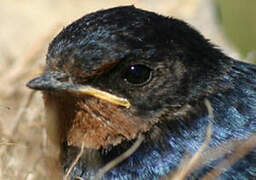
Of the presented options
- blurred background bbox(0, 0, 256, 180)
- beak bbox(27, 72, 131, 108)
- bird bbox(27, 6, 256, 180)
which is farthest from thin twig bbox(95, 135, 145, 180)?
blurred background bbox(0, 0, 256, 180)

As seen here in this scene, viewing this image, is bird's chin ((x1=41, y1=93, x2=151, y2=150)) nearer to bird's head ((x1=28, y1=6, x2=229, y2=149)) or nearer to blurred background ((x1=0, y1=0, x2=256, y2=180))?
bird's head ((x1=28, y1=6, x2=229, y2=149))

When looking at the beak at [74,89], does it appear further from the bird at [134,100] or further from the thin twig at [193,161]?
the thin twig at [193,161]

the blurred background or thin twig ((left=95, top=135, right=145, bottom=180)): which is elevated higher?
the blurred background

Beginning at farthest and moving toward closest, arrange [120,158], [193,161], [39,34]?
[39,34] < [120,158] < [193,161]

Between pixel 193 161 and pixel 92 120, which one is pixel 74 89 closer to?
pixel 92 120

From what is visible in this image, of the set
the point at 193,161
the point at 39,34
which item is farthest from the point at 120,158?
the point at 39,34

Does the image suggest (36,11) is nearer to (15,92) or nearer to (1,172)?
(15,92)
